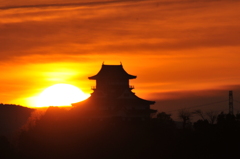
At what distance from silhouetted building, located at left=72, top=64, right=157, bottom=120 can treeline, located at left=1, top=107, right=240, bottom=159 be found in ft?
55.8

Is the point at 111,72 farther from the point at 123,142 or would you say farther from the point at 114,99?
the point at 123,142

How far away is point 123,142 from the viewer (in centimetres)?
6250

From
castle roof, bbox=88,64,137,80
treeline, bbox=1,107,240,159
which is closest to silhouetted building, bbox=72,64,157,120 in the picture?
castle roof, bbox=88,64,137,80

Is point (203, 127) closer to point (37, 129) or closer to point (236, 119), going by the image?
point (236, 119)

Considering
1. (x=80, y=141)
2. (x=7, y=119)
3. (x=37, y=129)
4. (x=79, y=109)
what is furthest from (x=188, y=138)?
(x=7, y=119)

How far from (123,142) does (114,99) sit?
24.1 m

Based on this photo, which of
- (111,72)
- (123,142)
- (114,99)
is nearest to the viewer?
(123,142)

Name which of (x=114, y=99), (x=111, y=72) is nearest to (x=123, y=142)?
(x=114, y=99)

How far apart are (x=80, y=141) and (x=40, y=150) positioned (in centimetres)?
381

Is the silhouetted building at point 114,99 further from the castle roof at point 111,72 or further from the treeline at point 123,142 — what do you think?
the treeline at point 123,142

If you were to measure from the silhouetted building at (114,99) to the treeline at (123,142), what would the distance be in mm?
17000

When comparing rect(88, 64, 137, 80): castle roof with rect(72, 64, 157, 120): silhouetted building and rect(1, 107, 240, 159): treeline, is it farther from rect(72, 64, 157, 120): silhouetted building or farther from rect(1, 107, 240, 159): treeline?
rect(1, 107, 240, 159): treeline

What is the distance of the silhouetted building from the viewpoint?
8388cm

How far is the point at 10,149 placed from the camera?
63.8 m
